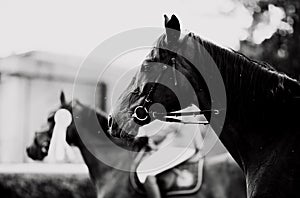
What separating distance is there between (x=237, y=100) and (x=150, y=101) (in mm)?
400

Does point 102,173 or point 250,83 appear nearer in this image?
point 250,83

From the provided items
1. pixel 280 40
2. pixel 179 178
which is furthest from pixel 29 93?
pixel 280 40

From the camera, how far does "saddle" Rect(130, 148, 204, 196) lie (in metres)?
5.00

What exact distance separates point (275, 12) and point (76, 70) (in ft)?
12.6

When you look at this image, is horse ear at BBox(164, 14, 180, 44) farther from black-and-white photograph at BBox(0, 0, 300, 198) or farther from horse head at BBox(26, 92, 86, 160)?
horse head at BBox(26, 92, 86, 160)

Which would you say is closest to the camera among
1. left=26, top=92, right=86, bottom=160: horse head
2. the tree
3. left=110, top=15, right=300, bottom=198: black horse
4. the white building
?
left=110, top=15, right=300, bottom=198: black horse

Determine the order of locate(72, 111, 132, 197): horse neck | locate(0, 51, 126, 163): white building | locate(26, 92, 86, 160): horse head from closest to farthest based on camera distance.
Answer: locate(72, 111, 132, 197): horse neck → locate(26, 92, 86, 160): horse head → locate(0, 51, 126, 163): white building

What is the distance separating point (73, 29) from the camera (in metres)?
9.01

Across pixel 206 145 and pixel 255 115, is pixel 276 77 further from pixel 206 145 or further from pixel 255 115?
pixel 206 145

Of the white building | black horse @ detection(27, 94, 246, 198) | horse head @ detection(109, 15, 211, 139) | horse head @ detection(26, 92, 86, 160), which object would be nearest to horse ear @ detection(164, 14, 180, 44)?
horse head @ detection(109, 15, 211, 139)

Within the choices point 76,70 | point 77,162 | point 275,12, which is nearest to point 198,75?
point 77,162

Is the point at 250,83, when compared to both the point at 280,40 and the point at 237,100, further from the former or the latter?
the point at 280,40

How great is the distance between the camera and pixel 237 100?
2281 millimetres

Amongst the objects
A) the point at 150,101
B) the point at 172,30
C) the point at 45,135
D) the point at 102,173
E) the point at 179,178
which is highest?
the point at 172,30
